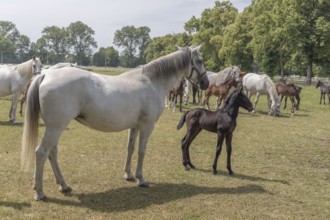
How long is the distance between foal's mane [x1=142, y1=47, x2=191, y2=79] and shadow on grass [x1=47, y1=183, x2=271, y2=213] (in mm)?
2051

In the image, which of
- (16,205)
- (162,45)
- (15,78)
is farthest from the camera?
(162,45)

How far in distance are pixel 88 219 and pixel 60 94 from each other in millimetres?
1826

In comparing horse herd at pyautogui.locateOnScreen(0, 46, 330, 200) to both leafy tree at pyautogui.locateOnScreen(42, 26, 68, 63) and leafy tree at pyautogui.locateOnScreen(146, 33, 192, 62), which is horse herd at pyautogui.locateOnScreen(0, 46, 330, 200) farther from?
leafy tree at pyautogui.locateOnScreen(42, 26, 68, 63)

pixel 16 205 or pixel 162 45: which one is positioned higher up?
pixel 162 45

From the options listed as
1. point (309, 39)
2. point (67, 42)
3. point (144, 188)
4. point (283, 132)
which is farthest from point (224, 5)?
point (67, 42)

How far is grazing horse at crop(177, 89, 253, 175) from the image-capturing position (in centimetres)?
688

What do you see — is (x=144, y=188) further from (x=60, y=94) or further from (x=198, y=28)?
(x=198, y=28)

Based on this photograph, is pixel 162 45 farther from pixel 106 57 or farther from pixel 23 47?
pixel 23 47

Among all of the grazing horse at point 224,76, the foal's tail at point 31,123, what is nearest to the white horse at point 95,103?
the foal's tail at point 31,123

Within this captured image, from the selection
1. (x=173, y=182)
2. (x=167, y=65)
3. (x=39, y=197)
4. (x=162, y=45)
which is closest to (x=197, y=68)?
(x=167, y=65)

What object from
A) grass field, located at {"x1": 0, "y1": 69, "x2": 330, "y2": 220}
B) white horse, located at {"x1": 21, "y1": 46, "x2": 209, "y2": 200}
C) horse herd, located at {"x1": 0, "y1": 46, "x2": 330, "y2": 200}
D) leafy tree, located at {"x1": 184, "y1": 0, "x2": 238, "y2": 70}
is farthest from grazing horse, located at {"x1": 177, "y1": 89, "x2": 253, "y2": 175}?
leafy tree, located at {"x1": 184, "y1": 0, "x2": 238, "y2": 70}

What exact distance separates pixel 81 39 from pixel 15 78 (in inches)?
5241

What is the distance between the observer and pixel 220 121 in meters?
6.98

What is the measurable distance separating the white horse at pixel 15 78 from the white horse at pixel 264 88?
11322 mm
